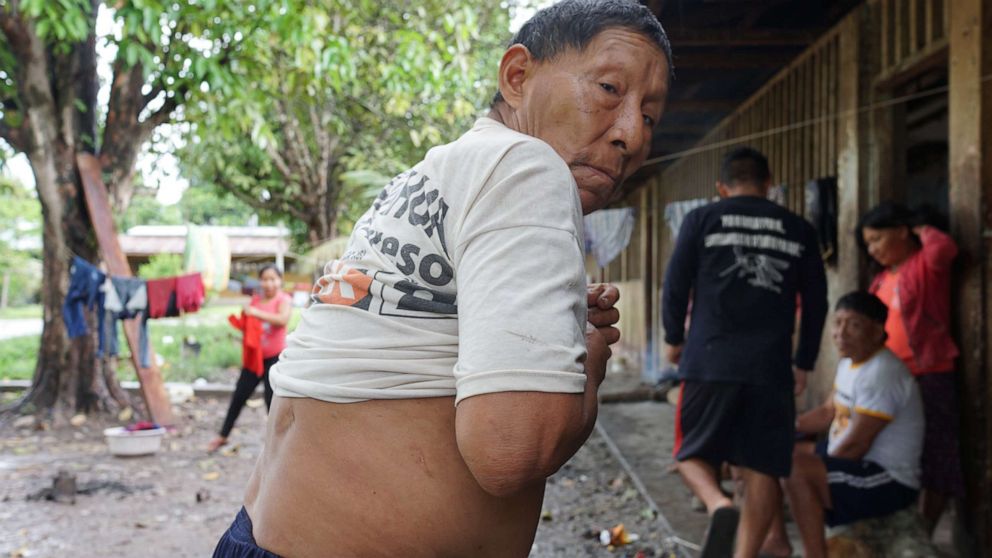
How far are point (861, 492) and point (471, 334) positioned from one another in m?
3.32

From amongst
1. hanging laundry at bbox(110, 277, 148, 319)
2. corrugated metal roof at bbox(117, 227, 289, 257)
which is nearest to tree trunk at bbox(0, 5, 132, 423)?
hanging laundry at bbox(110, 277, 148, 319)

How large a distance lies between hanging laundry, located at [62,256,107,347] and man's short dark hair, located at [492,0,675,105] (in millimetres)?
8245

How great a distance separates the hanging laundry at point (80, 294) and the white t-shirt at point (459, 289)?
810 cm

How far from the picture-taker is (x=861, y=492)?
146 inches

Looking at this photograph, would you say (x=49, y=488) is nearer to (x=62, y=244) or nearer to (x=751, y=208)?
(x=62, y=244)

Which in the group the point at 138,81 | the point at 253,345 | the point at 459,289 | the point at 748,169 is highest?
the point at 138,81

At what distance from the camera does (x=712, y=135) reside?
→ 9.38 meters

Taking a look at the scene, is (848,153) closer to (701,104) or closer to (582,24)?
(701,104)

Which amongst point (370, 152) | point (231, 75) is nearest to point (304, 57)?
point (231, 75)

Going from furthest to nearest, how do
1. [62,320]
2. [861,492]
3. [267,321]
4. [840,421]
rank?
[62,320], [267,321], [840,421], [861,492]

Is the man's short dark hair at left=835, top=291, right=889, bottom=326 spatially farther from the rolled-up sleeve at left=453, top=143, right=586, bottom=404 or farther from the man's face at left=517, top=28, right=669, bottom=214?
the rolled-up sleeve at left=453, top=143, right=586, bottom=404

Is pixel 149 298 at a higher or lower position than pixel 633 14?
lower

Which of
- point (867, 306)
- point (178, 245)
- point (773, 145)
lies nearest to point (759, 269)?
point (867, 306)

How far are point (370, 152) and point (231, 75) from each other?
836 cm
